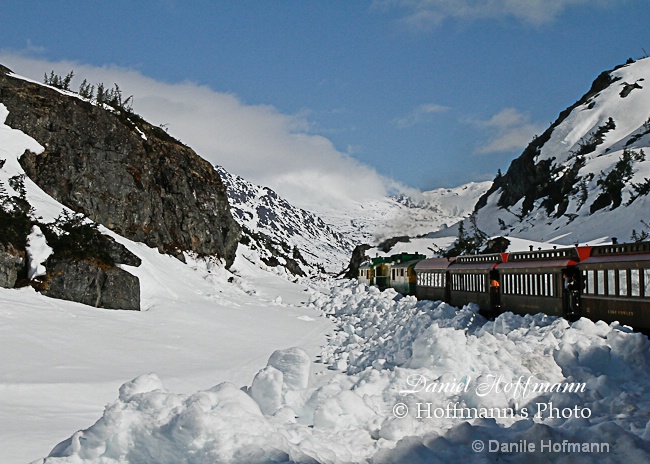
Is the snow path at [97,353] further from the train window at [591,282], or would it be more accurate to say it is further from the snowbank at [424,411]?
the train window at [591,282]

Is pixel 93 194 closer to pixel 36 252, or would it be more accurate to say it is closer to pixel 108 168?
pixel 108 168

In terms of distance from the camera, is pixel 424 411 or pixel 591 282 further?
pixel 591 282

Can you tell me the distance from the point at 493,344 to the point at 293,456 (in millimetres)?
7308

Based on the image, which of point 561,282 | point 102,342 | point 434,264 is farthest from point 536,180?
point 102,342

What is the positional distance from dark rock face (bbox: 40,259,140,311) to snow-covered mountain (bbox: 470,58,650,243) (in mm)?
38778

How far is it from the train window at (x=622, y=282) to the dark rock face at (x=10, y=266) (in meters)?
16.6

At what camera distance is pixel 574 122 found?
95.9 meters

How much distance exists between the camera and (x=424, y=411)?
7.34 meters

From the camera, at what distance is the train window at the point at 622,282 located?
13.8m

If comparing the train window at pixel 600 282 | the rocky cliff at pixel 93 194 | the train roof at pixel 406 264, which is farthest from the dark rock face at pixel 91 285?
the train roof at pixel 406 264

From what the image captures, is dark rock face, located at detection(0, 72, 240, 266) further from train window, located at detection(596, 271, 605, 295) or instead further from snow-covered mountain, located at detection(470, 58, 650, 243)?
snow-covered mountain, located at detection(470, 58, 650, 243)

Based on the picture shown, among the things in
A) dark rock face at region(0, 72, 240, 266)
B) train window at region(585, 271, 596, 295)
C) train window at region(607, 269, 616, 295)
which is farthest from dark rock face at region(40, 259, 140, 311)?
train window at region(607, 269, 616, 295)

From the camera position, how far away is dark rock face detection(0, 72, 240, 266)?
92.7ft

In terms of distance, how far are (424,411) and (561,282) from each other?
434 inches
